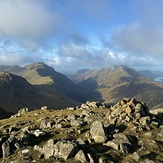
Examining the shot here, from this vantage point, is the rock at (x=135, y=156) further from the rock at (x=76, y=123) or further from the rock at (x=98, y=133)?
the rock at (x=76, y=123)

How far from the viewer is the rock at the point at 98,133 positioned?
1778 inches

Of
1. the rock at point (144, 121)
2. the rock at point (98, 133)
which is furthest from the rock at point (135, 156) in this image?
the rock at point (144, 121)

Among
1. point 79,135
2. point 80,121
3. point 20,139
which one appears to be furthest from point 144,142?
point 20,139

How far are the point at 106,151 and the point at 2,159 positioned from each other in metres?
15.8

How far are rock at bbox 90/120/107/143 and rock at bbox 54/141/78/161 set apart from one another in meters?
7.23

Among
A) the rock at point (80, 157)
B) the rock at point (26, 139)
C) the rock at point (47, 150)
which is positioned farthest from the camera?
the rock at point (26, 139)

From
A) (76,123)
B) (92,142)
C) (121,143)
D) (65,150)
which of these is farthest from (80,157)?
(76,123)

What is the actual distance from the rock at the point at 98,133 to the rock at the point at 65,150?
723cm

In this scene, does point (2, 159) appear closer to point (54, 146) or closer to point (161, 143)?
point (54, 146)

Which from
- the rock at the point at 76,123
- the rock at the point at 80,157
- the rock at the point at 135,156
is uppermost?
the rock at the point at 76,123

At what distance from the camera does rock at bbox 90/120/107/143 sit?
4516cm

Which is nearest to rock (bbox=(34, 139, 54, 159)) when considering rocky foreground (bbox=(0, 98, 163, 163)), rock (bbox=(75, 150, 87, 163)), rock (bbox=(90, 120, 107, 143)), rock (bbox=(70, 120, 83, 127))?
rocky foreground (bbox=(0, 98, 163, 163))

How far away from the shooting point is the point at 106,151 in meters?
41.0

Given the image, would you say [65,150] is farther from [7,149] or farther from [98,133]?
[7,149]
